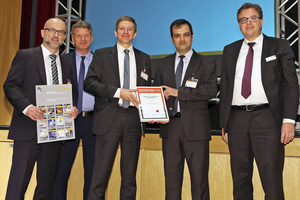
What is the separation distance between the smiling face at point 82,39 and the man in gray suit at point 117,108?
1.79 ft

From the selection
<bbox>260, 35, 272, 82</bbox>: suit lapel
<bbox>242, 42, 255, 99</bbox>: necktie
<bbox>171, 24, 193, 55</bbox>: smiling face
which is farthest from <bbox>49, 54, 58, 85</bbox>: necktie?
<bbox>260, 35, 272, 82</bbox>: suit lapel

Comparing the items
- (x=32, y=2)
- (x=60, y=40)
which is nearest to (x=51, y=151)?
(x=60, y=40)

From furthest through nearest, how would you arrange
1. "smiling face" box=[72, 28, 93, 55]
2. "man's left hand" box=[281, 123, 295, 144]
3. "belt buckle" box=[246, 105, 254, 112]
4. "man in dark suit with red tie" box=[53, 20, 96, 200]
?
"smiling face" box=[72, 28, 93, 55] → "man in dark suit with red tie" box=[53, 20, 96, 200] → "belt buckle" box=[246, 105, 254, 112] → "man's left hand" box=[281, 123, 295, 144]

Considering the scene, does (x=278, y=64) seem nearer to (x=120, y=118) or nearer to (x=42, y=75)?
(x=120, y=118)

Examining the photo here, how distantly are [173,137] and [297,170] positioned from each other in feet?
3.90

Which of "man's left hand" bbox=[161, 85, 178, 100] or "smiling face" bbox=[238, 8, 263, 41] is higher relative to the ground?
"smiling face" bbox=[238, 8, 263, 41]

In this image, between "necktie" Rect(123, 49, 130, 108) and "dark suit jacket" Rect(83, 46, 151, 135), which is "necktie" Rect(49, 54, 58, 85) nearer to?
"dark suit jacket" Rect(83, 46, 151, 135)

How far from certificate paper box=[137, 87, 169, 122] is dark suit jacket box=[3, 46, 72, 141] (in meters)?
0.85

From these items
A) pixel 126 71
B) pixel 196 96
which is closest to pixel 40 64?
pixel 126 71

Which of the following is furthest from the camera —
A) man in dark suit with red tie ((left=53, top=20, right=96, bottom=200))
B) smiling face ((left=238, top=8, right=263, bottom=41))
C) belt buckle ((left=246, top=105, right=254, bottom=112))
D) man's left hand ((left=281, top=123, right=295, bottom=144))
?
man in dark suit with red tie ((left=53, top=20, right=96, bottom=200))

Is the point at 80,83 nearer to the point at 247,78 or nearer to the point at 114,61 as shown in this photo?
the point at 114,61

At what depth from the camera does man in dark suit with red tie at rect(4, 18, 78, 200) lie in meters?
2.29

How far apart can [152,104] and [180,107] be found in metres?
0.24

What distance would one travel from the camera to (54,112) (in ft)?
7.97
